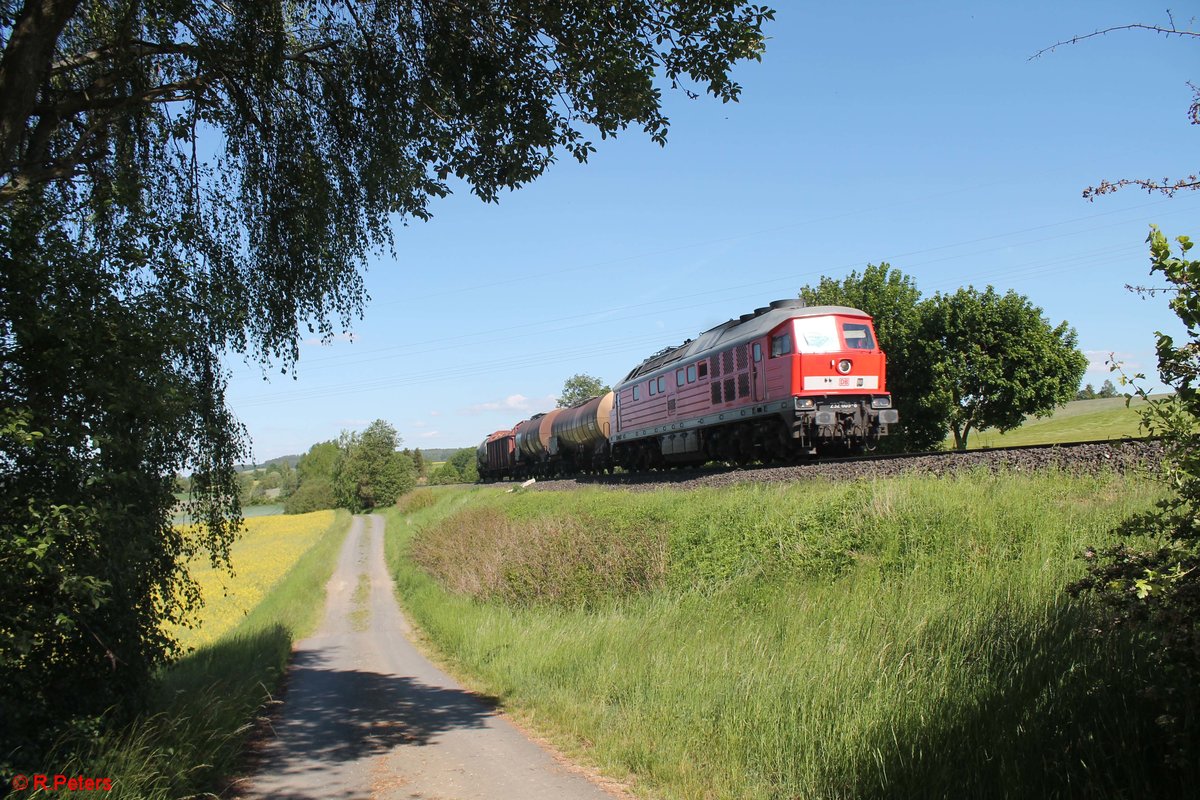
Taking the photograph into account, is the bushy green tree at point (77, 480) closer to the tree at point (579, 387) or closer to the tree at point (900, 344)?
the tree at point (900, 344)

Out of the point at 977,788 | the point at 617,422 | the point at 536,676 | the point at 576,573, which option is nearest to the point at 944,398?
the point at 617,422

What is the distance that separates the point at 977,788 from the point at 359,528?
170 feet

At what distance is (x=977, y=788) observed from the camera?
4.73 meters

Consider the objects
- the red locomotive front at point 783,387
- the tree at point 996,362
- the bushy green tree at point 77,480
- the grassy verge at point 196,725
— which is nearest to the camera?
the bushy green tree at point 77,480

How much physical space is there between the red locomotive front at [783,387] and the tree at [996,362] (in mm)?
22896


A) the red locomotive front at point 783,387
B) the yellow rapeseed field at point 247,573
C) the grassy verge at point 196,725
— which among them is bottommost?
the yellow rapeseed field at point 247,573

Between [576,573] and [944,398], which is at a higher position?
[944,398]

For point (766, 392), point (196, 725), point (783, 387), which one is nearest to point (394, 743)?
point (196, 725)

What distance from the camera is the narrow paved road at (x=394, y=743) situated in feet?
22.4

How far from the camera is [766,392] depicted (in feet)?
60.7

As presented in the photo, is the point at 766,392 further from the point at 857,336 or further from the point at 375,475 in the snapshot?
the point at 375,475

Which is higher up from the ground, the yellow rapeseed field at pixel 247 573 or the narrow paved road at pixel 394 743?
the narrow paved road at pixel 394 743

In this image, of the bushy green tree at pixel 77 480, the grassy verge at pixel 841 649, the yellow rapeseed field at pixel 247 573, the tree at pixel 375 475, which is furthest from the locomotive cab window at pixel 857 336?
the tree at pixel 375 475

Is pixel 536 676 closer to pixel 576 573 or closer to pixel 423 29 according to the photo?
pixel 576 573
